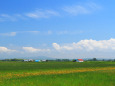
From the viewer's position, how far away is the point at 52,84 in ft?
61.1

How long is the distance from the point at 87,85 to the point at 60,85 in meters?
3.03

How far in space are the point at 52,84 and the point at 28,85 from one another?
270 cm

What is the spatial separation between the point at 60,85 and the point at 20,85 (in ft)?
14.8

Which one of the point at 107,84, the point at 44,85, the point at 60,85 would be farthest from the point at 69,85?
the point at 107,84

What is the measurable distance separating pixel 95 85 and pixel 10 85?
9.71 metres

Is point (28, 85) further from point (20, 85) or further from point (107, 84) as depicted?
point (107, 84)

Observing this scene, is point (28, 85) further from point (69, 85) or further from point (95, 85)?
point (95, 85)

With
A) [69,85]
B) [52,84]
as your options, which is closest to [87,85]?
[69,85]

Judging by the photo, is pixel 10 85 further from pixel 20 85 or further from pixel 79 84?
pixel 79 84

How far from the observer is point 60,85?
715 inches

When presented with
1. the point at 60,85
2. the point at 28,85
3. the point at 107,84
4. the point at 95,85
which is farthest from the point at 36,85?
the point at 107,84

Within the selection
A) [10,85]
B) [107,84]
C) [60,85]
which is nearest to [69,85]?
[60,85]

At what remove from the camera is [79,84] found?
1866 cm

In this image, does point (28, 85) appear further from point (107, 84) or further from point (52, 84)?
point (107, 84)
